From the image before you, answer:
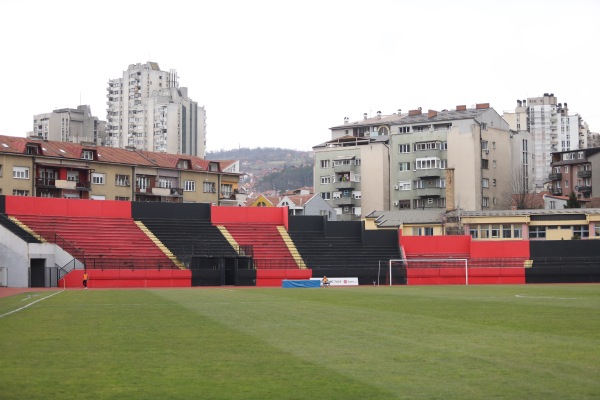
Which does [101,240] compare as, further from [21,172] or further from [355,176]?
[355,176]

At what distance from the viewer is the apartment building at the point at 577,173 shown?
453ft

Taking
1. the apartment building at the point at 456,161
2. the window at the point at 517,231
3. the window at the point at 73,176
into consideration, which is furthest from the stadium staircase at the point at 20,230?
the apartment building at the point at 456,161

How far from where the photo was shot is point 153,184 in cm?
11706

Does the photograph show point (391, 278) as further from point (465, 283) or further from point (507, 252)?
point (507, 252)

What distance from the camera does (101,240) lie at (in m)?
71.9

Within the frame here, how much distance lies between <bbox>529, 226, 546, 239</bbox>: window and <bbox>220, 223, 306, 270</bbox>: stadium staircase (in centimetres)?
2866

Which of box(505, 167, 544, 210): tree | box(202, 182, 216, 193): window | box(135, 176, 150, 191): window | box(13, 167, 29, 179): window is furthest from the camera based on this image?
box(202, 182, 216, 193): window

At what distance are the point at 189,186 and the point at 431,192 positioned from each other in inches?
1344

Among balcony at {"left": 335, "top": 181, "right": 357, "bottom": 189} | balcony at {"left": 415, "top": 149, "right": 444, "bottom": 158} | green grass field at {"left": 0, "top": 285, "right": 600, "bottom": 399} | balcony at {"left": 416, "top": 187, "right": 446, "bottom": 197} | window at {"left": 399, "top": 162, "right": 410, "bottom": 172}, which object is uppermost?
balcony at {"left": 415, "top": 149, "right": 444, "bottom": 158}

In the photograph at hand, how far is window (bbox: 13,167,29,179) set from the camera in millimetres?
100050

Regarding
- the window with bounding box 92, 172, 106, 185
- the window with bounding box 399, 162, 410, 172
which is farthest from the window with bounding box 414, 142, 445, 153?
the window with bounding box 92, 172, 106, 185

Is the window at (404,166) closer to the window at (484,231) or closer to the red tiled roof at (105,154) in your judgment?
the red tiled roof at (105,154)

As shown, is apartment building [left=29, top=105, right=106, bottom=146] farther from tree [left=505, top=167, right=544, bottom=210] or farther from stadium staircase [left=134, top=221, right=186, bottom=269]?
stadium staircase [left=134, top=221, right=186, bottom=269]

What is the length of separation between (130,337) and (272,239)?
60.5 m
